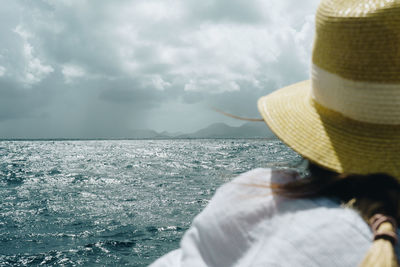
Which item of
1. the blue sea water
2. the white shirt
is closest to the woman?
the white shirt

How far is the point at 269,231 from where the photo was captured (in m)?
0.88

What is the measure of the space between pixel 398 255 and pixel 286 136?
0.42 m

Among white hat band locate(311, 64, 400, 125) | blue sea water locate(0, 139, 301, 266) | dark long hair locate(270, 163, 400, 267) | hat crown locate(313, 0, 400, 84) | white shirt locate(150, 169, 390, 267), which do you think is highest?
hat crown locate(313, 0, 400, 84)

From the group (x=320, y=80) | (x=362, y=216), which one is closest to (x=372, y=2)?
(x=320, y=80)

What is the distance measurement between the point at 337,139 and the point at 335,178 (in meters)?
0.13

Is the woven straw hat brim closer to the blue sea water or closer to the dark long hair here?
the dark long hair

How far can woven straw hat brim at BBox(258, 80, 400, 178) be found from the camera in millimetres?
931

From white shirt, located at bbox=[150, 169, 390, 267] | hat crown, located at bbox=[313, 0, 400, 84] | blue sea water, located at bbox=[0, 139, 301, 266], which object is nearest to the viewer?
white shirt, located at bbox=[150, 169, 390, 267]

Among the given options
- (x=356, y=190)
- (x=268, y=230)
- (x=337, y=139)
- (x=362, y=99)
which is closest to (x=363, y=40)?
(x=362, y=99)

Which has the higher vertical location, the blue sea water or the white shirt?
the white shirt

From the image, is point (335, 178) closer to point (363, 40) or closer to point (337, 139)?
point (337, 139)

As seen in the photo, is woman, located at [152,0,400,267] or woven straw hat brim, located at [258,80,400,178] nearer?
woman, located at [152,0,400,267]

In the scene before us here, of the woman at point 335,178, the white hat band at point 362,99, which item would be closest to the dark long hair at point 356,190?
the woman at point 335,178

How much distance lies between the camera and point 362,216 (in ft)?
2.72
